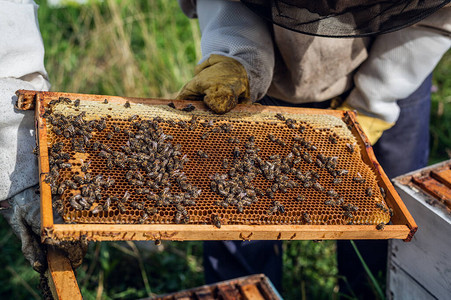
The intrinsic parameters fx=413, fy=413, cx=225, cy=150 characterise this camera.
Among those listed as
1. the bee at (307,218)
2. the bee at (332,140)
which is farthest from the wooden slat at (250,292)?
the bee at (332,140)

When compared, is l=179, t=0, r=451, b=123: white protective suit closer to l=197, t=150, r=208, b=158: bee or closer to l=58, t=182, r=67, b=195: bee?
l=197, t=150, r=208, b=158: bee

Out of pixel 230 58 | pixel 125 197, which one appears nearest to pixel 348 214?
pixel 125 197

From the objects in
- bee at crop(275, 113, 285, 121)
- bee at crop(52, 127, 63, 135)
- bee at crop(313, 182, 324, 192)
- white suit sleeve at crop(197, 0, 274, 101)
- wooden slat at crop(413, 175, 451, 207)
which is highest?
white suit sleeve at crop(197, 0, 274, 101)

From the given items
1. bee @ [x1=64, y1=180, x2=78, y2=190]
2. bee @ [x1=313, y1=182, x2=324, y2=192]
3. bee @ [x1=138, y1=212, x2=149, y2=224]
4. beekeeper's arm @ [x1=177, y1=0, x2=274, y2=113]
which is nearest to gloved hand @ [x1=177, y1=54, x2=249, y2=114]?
beekeeper's arm @ [x1=177, y1=0, x2=274, y2=113]

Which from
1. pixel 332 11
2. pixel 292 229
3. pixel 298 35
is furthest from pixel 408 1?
pixel 292 229

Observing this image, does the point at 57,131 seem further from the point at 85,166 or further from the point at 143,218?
the point at 143,218

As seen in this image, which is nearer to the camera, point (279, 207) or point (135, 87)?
point (279, 207)
